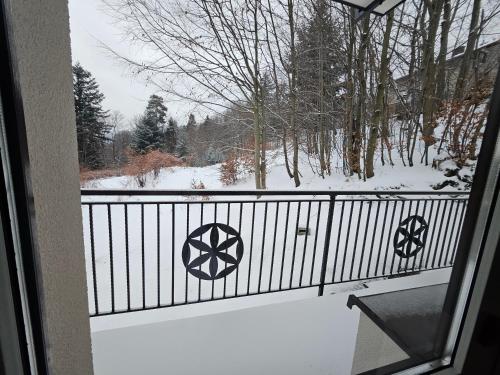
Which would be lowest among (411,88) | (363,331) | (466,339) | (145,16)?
(363,331)

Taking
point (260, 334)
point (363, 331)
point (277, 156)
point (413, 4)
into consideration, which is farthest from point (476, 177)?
point (277, 156)

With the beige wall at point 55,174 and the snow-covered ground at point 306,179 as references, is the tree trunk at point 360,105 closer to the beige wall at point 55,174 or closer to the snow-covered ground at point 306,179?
the snow-covered ground at point 306,179

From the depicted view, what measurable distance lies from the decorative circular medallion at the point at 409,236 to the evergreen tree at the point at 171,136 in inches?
176

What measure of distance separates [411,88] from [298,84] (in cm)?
210

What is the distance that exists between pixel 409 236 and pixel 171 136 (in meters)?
4.71

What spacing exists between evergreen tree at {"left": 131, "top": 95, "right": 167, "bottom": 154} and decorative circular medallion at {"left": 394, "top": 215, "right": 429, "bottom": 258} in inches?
177

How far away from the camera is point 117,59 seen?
14.4 feet

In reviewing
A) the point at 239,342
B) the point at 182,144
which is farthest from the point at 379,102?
the point at 239,342

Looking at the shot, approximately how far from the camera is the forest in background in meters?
4.12

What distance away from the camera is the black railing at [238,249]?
1717 mm

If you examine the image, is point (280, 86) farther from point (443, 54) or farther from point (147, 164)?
point (147, 164)

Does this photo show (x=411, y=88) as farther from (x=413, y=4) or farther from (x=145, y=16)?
(x=145, y=16)

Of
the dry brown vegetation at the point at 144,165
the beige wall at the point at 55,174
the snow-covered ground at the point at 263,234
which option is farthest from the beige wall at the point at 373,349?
the dry brown vegetation at the point at 144,165

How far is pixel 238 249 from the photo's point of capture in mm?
1896
